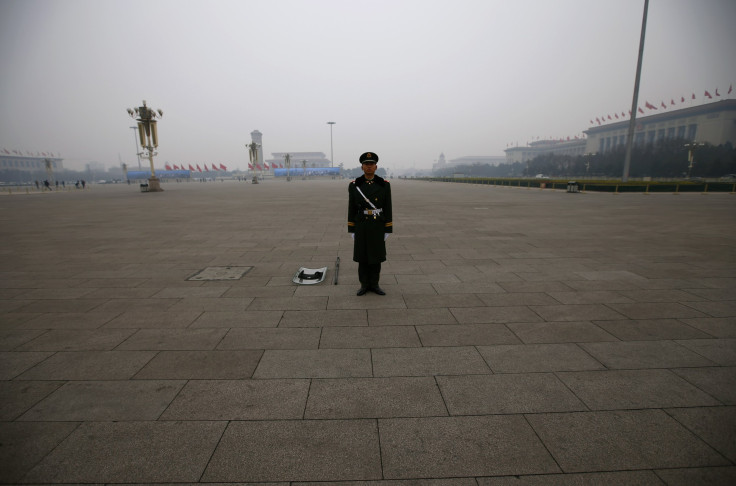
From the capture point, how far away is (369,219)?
4.67 metres

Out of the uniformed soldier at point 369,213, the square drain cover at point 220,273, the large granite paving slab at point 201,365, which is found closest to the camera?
the large granite paving slab at point 201,365

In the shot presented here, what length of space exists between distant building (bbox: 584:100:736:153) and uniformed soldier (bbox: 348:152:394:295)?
287 feet

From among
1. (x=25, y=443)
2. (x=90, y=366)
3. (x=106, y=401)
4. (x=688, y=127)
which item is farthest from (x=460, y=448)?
(x=688, y=127)

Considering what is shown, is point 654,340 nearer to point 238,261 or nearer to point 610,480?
point 610,480

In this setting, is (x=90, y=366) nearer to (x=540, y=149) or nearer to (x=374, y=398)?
(x=374, y=398)

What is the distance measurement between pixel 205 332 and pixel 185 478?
198 cm

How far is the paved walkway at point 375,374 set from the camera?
2.08 meters

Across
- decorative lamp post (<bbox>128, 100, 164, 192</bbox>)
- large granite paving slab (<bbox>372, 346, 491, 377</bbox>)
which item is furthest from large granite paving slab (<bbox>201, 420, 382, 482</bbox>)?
decorative lamp post (<bbox>128, 100, 164, 192</bbox>)

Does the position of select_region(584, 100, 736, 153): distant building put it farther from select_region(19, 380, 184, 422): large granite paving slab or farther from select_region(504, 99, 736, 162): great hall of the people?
select_region(19, 380, 184, 422): large granite paving slab

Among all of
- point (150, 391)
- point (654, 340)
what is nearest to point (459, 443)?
point (150, 391)

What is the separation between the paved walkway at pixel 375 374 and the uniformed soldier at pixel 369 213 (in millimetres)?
666

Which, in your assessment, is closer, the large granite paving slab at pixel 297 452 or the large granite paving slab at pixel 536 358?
the large granite paving slab at pixel 297 452

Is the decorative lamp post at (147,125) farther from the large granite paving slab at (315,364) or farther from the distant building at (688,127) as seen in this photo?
the distant building at (688,127)

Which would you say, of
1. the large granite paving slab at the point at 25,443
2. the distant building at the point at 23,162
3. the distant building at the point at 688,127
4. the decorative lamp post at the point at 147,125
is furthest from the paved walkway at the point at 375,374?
the distant building at the point at 23,162
